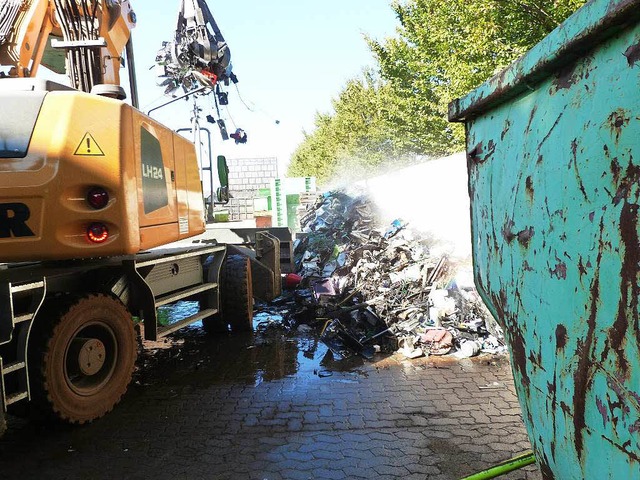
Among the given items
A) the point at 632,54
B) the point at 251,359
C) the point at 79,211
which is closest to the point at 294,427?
the point at 251,359

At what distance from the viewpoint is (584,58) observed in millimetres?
1289

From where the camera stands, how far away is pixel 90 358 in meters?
3.80

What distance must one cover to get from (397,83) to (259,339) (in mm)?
15552

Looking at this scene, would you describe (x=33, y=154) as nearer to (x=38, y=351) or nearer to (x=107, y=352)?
(x=38, y=351)

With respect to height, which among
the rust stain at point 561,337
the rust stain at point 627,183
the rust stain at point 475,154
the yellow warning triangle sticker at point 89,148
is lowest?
the rust stain at point 561,337

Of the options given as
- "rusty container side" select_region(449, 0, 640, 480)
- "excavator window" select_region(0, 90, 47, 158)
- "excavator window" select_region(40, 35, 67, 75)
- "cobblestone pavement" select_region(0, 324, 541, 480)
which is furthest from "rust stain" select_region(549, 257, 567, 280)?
"excavator window" select_region(40, 35, 67, 75)

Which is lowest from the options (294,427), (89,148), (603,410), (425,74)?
(294,427)

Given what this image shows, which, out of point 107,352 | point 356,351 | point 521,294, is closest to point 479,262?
point 521,294

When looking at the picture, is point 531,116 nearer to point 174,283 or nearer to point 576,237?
point 576,237

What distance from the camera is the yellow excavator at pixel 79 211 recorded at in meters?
3.20

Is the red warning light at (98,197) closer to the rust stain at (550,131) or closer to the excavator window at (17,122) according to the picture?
the excavator window at (17,122)

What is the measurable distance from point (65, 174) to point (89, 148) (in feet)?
0.78

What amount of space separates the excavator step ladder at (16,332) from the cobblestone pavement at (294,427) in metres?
0.55

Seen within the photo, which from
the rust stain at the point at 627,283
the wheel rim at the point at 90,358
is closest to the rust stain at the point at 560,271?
the rust stain at the point at 627,283
